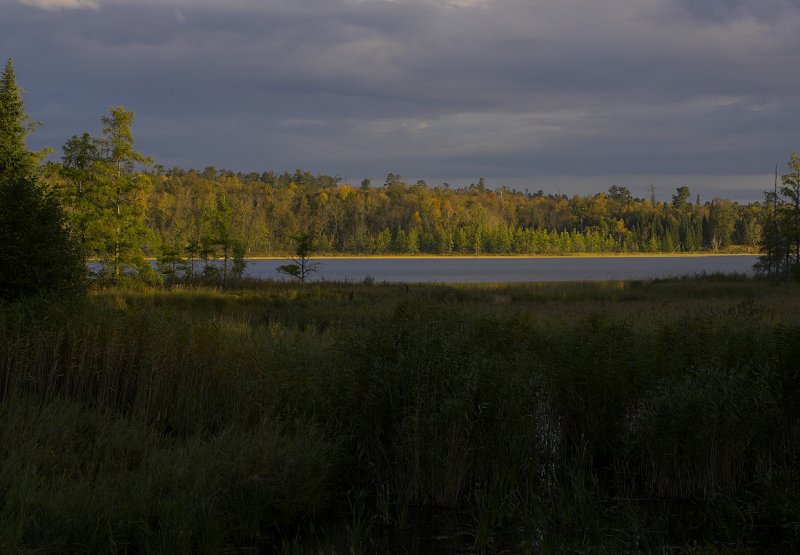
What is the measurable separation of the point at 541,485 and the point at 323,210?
143m

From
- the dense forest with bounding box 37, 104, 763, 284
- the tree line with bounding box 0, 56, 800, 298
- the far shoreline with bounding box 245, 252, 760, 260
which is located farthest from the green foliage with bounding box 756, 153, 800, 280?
the far shoreline with bounding box 245, 252, 760, 260

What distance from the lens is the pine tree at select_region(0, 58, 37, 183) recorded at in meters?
25.4

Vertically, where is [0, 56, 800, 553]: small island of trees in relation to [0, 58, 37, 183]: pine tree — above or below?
below

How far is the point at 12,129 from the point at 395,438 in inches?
958

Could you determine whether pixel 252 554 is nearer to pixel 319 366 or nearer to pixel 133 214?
pixel 319 366

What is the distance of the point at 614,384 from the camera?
8898mm

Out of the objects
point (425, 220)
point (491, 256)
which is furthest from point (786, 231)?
point (425, 220)

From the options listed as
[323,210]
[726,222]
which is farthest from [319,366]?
[726,222]

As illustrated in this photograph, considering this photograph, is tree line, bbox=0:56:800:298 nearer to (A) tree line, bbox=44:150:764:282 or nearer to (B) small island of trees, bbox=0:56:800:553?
(A) tree line, bbox=44:150:764:282

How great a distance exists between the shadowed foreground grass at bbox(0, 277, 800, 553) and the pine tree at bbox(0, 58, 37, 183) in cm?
1728

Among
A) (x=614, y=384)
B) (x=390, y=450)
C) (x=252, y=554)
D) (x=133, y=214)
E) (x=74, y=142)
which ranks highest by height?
(x=74, y=142)

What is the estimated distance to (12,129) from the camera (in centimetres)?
2656

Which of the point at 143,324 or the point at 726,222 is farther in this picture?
the point at 726,222

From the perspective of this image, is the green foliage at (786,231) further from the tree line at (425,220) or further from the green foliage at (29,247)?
the tree line at (425,220)
